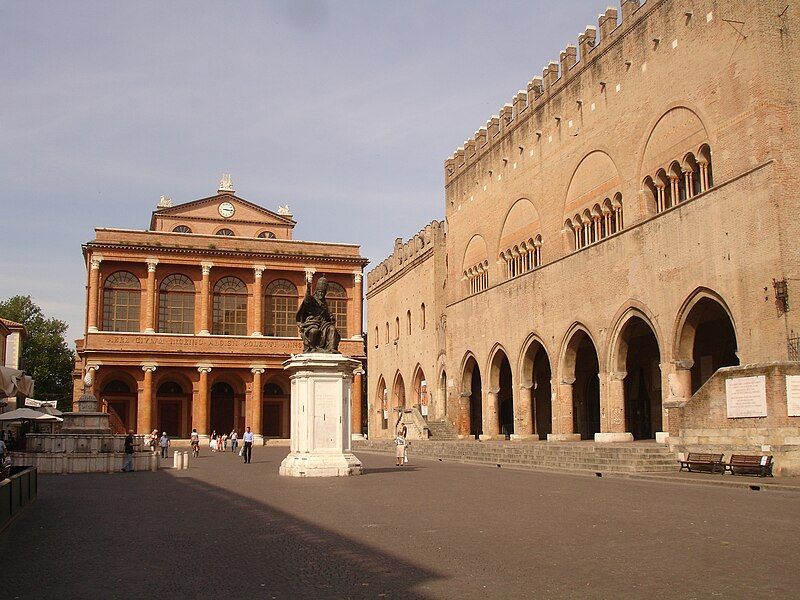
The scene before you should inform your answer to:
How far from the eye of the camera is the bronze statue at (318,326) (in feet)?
66.4

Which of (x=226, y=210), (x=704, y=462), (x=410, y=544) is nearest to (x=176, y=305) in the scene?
(x=226, y=210)

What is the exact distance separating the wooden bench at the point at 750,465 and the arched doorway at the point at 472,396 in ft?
72.4

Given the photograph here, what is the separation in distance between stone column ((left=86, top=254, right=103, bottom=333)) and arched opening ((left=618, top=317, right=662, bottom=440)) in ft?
108

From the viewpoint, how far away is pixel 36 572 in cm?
810

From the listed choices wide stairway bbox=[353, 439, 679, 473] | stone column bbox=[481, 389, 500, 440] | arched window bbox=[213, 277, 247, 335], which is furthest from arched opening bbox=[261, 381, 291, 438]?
wide stairway bbox=[353, 439, 679, 473]

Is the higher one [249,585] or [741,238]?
[741,238]

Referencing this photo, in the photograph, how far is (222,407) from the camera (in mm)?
57000

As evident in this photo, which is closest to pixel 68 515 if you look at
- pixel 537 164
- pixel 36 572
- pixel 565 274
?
pixel 36 572

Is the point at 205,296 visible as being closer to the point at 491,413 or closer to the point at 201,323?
the point at 201,323

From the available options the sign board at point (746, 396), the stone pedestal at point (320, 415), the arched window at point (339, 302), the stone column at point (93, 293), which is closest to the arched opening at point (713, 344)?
the sign board at point (746, 396)

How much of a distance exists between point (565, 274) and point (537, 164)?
18.7 ft

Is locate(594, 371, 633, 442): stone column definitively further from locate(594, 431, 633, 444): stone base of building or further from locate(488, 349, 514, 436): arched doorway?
locate(488, 349, 514, 436): arched doorway

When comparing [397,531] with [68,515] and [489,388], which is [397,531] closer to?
[68,515]

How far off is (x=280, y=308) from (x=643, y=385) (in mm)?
29049
